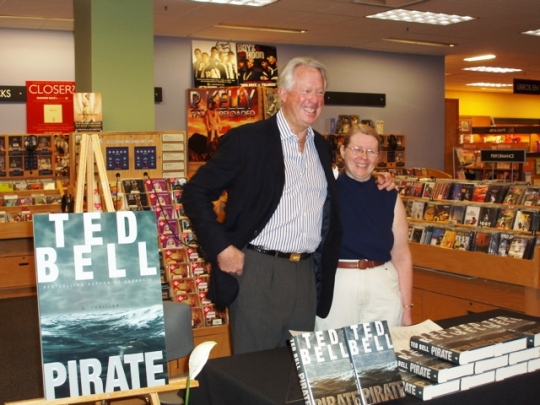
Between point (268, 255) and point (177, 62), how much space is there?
29.6 feet

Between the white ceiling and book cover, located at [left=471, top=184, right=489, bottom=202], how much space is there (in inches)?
162

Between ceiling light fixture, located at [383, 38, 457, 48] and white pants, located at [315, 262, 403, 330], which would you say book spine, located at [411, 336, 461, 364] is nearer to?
white pants, located at [315, 262, 403, 330]

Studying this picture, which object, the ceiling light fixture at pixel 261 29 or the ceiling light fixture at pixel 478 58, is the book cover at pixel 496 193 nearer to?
the ceiling light fixture at pixel 261 29

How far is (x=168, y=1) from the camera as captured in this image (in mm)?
8555

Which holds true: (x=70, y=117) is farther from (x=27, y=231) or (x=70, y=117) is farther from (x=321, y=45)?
(x=321, y=45)

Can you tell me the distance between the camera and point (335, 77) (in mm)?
12734

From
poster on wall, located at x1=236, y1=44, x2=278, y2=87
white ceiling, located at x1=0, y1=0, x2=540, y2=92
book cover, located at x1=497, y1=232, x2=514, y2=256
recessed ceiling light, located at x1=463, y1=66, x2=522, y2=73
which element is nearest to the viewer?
book cover, located at x1=497, y1=232, x2=514, y2=256

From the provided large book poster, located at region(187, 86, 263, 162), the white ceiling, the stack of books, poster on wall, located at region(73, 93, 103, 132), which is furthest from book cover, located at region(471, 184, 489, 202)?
the white ceiling

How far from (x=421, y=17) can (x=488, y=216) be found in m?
5.54

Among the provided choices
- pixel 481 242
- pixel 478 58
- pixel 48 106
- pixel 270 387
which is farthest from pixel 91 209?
pixel 478 58

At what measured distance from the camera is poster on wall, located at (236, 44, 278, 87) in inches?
460

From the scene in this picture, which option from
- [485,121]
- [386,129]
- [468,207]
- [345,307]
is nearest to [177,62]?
[386,129]

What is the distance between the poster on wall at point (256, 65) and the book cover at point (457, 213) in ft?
22.4

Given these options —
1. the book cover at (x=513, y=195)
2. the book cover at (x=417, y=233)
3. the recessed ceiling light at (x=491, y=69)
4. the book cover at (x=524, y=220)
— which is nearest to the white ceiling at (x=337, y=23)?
the recessed ceiling light at (x=491, y=69)
